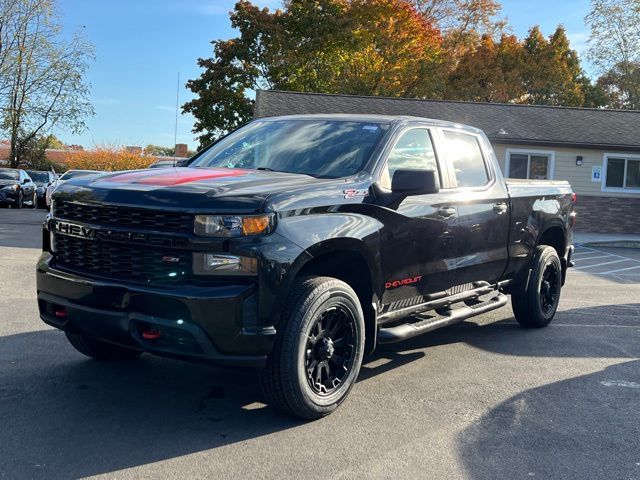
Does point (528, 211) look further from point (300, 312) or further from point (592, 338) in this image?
point (300, 312)

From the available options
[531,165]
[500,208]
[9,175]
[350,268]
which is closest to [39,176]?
[9,175]

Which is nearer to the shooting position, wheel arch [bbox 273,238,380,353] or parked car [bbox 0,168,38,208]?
wheel arch [bbox 273,238,380,353]

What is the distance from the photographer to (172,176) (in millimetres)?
4277

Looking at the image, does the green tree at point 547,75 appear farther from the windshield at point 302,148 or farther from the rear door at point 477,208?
the windshield at point 302,148

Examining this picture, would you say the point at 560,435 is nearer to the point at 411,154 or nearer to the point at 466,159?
the point at 411,154

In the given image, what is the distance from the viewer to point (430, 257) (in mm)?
5035

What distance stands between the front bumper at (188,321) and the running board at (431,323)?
1226 mm

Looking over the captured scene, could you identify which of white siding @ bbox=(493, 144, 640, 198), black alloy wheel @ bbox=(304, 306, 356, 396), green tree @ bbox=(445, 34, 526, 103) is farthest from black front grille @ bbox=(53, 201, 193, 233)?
green tree @ bbox=(445, 34, 526, 103)

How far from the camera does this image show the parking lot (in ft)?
11.4

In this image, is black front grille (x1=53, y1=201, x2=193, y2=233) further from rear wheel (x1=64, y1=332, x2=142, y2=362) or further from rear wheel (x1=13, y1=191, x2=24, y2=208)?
rear wheel (x1=13, y1=191, x2=24, y2=208)

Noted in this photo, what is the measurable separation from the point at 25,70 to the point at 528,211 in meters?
34.8

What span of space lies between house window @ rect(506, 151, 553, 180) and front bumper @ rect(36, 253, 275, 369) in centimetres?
1971

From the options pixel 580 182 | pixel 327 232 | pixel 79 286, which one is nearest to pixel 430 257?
pixel 327 232

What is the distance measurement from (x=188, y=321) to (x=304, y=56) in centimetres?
3105
